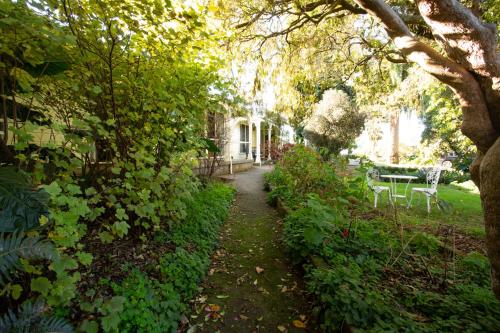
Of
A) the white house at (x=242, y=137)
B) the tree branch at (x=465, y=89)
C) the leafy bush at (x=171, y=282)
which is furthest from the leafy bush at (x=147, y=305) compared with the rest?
the white house at (x=242, y=137)

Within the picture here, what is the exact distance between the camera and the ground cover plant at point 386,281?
225cm

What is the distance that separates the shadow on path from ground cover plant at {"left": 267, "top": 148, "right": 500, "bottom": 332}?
0.31m

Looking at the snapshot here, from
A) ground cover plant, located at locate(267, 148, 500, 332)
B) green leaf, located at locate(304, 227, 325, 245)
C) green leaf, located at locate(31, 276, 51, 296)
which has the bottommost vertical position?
ground cover plant, located at locate(267, 148, 500, 332)

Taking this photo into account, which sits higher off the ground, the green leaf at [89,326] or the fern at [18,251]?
the fern at [18,251]

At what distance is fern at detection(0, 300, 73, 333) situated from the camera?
1610 mm

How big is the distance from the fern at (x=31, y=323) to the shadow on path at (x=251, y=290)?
1309 millimetres

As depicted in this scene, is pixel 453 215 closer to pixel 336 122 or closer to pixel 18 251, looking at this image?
pixel 18 251

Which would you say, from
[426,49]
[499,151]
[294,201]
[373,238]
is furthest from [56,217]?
[294,201]

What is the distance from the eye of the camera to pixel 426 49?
2.32m

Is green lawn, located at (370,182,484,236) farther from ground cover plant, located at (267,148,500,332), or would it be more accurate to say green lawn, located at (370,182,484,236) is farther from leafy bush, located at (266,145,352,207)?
leafy bush, located at (266,145,352,207)

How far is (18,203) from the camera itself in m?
1.71

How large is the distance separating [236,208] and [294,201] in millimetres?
1823

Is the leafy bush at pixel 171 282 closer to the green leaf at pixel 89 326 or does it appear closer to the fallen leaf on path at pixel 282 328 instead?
the green leaf at pixel 89 326

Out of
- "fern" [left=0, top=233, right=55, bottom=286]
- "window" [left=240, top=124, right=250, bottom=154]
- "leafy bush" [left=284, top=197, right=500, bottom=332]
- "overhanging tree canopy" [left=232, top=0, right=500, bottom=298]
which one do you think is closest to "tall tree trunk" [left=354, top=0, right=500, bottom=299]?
"overhanging tree canopy" [left=232, top=0, right=500, bottom=298]
